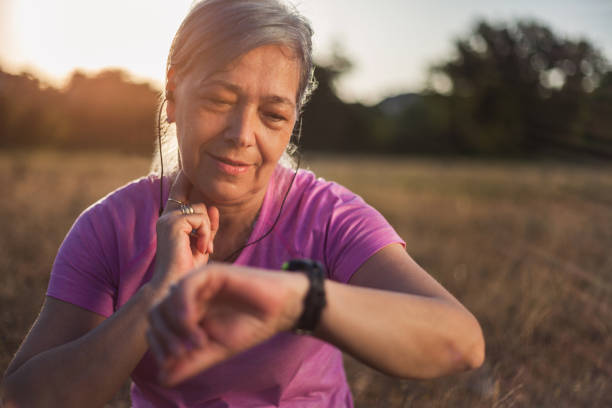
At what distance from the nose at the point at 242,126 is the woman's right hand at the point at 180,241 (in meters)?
0.24

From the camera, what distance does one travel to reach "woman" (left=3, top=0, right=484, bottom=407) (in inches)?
44.6

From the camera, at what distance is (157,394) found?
1.71m

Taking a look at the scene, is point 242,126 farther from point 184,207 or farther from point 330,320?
point 330,320

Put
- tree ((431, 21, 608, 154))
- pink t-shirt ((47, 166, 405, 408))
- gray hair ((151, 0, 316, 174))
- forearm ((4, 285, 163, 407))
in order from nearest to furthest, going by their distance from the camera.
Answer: forearm ((4, 285, 163, 407))
gray hair ((151, 0, 316, 174))
pink t-shirt ((47, 166, 405, 408))
tree ((431, 21, 608, 154))

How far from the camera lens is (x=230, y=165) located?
161 cm

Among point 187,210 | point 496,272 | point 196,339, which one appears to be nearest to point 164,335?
point 196,339

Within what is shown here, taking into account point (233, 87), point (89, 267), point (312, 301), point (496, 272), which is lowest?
point (496, 272)

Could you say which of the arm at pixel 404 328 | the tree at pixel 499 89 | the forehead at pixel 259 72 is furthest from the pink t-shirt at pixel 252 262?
the tree at pixel 499 89

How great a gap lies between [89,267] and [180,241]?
422 millimetres

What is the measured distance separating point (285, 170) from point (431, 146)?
3925 centimetres

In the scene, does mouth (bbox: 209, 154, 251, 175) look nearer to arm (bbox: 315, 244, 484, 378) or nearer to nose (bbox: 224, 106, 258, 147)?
nose (bbox: 224, 106, 258, 147)

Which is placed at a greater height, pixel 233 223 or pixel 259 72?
pixel 259 72

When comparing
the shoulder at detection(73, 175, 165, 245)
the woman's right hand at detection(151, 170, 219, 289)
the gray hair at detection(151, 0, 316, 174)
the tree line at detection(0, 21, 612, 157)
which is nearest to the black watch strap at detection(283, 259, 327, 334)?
the woman's right hand at detection(151, 170, 219, 289)

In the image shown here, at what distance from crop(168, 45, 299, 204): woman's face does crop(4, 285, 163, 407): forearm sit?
1.61 ft
